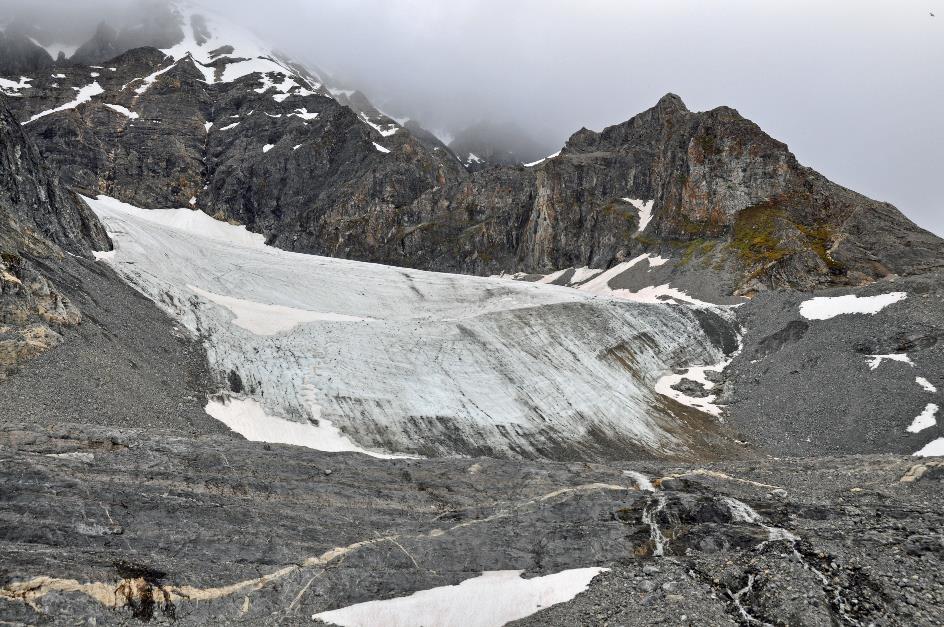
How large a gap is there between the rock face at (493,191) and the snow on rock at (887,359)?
4377 centimetres

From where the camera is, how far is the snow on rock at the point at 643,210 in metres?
131

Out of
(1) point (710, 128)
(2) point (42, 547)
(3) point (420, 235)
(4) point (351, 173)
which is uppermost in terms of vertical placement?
(1) point (710, 128)

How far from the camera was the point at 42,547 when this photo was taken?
12680mm

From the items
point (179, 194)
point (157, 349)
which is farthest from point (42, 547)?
point (179, 194)

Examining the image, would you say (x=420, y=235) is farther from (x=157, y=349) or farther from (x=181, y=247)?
(x=157, y=349)

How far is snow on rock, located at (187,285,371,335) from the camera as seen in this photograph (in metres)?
43.0

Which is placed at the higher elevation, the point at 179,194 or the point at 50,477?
the point at 179,194

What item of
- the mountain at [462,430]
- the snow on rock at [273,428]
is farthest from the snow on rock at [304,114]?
the snow on rock at [273,428]

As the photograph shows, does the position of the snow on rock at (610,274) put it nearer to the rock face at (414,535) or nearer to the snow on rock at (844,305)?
the snow on rock at (844,305)

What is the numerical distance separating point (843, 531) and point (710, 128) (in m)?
121

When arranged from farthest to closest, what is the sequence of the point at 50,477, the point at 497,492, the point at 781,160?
the point at 781,160 < the point at 497,492 < the point at 50,477

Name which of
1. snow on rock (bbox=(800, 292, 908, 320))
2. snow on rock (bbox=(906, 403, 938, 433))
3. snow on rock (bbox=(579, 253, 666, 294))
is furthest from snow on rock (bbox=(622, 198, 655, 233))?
snow on rock (bbox=(906, 403, 938, 433))

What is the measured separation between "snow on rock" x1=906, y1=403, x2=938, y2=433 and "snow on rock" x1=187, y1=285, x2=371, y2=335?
40.1 metres

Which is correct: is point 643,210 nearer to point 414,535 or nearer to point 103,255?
point 103,255
